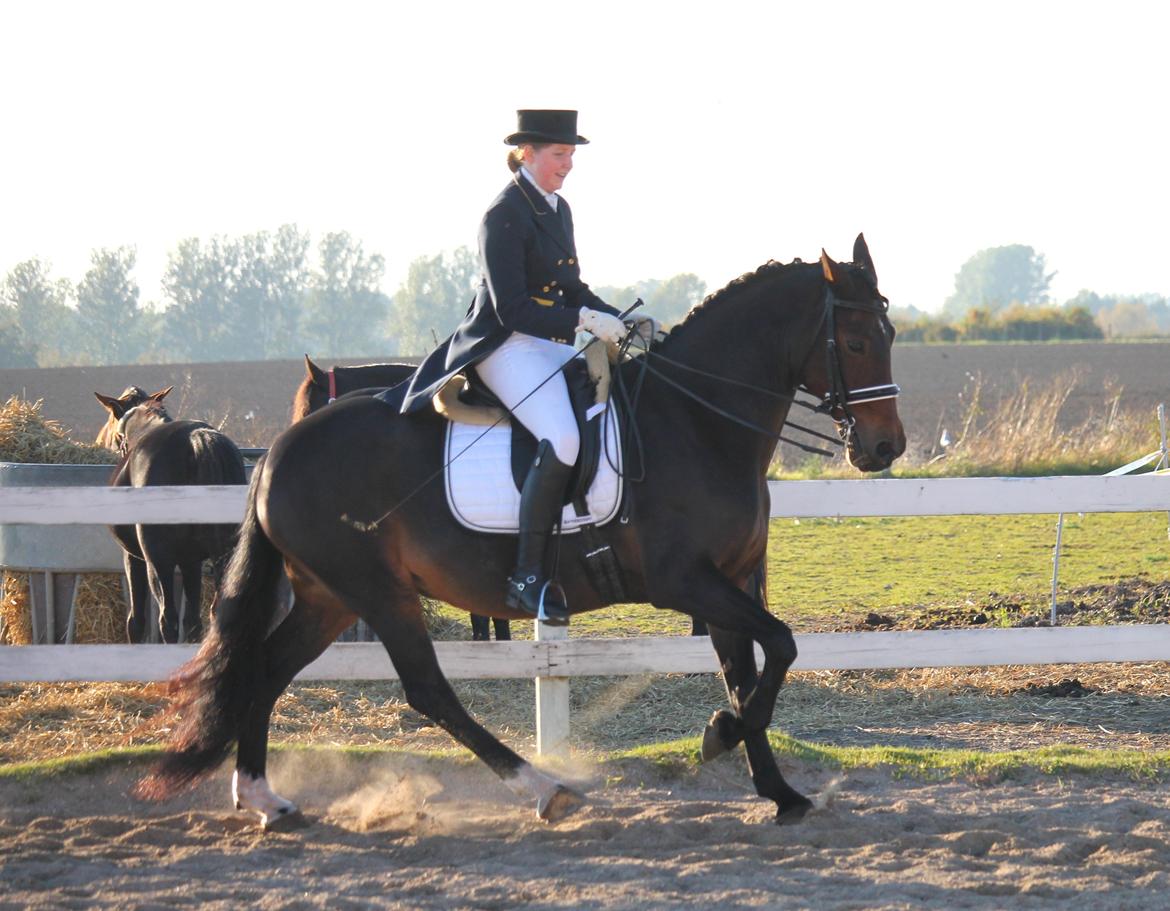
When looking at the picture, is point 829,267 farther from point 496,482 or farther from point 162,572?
point 162,572

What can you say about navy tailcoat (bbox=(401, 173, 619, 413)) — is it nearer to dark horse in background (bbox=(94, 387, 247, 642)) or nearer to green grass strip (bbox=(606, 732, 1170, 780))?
green grass strip (bbox=(606, 732, 1170, 780))

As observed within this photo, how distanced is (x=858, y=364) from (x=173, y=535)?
214 inches

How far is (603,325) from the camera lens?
5.24 meters

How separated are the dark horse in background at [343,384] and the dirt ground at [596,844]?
3.79m

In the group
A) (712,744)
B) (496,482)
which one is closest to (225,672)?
(496,482)

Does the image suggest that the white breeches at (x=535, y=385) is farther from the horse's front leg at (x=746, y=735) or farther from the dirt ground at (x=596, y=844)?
the dirt ground at (x=596, y=844)

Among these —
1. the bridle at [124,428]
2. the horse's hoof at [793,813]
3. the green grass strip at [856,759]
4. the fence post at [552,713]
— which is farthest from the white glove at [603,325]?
the bridle at [124,428]

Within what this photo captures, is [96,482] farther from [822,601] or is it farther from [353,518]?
[822,601]

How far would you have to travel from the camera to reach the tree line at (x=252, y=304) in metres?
80.4

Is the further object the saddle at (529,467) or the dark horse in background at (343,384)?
the dark horse in background at (343,384)

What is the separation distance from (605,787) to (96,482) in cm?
535

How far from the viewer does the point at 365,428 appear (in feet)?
18.5

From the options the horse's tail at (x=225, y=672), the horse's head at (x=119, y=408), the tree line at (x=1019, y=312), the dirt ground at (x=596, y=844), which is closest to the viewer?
the dirt ground at (x=596, y=844)

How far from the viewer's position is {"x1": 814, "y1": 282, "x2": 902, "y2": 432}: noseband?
5.20 metres
